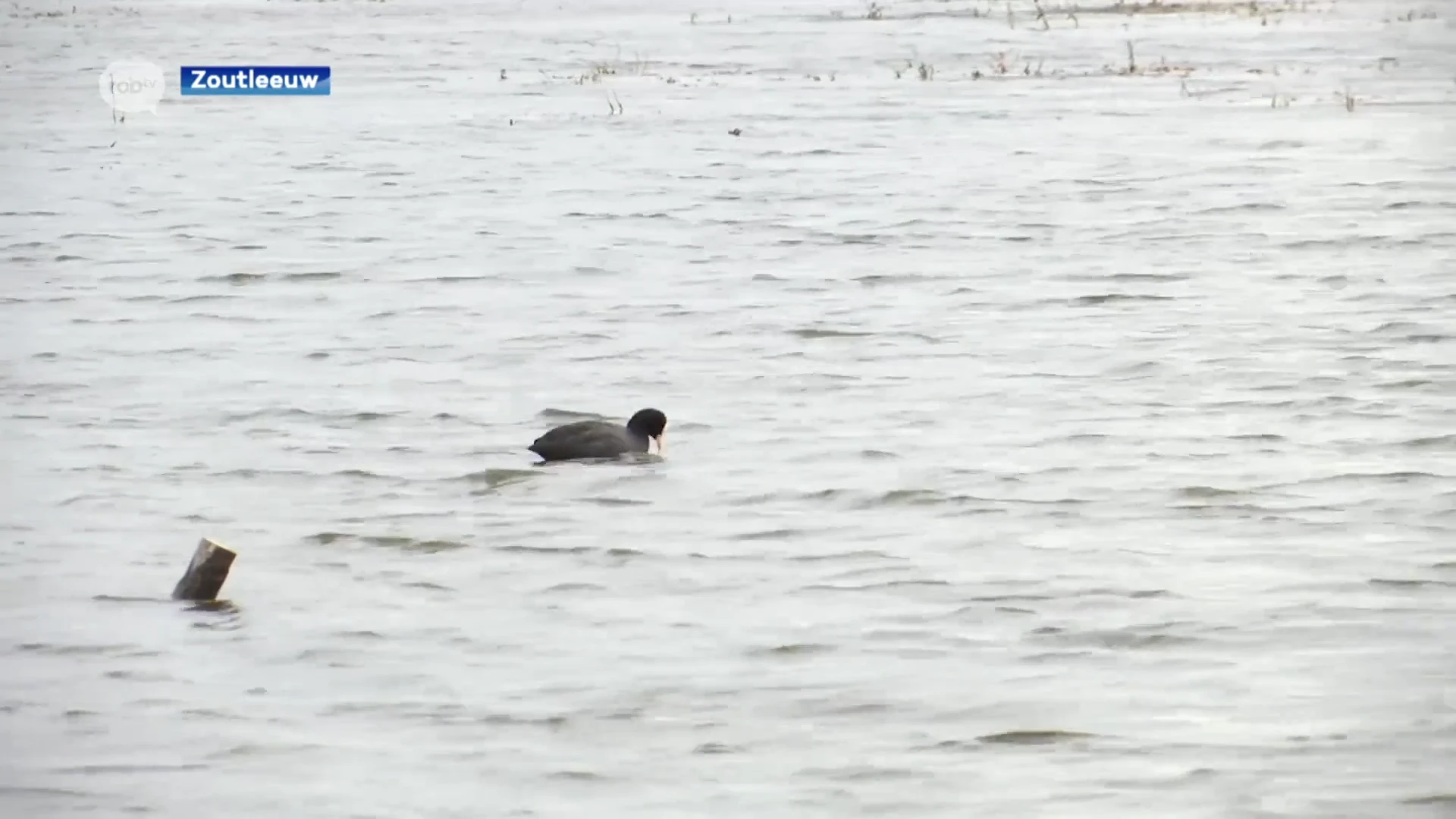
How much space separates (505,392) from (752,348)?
7.99ft

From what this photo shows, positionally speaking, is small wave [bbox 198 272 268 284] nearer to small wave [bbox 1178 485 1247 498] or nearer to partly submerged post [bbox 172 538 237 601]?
small wave [bbox 1178 485 1247 498]

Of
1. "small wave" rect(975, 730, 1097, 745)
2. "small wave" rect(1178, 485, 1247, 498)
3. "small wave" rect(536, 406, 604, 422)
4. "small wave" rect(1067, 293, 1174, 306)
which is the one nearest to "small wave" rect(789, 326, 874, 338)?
"small wave" rect(1067, 293, 1174, 306)

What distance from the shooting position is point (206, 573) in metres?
11.4

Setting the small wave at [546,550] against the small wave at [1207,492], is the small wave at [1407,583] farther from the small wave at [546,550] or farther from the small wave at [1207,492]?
the small wave at [546,550]

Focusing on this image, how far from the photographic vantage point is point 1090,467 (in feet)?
47.1

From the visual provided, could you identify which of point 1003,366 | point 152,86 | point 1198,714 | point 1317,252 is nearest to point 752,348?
point 1003,366

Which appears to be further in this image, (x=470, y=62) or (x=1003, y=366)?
(x=470, y=62)

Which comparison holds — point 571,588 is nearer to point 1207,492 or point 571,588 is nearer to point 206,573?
point 206,573

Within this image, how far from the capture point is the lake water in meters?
9.16

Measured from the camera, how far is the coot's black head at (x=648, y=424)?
14656 millimetres

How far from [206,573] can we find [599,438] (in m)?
3.53

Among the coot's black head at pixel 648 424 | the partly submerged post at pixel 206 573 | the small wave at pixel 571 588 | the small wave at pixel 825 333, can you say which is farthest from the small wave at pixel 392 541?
the small wave at pixel 825 333

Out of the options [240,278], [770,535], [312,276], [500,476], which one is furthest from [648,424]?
[240,278]

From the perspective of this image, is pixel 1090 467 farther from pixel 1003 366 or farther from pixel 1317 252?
pixel 1317 252
